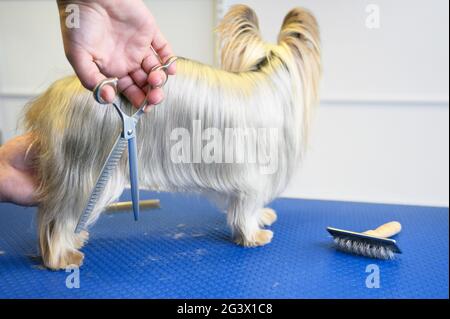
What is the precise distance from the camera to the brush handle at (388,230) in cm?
111

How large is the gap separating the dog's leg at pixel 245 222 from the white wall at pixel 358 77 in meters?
0.59

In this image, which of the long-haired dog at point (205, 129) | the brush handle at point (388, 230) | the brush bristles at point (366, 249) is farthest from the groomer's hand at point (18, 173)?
the brush handle at point (388, 230)

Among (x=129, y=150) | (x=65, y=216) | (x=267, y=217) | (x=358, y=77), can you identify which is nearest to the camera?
(x=129, y=150)

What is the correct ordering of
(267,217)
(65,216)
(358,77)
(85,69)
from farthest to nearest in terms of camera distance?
(358,77) < (267,217) < (65,216) < (85,69)

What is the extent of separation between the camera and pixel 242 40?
1.09 meters

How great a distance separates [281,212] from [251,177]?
0.37m

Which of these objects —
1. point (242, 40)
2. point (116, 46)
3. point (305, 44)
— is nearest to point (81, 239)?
point (116, 46)

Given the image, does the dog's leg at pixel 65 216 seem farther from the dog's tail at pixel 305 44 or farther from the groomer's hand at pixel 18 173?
the dog's tail at pixel 305 44

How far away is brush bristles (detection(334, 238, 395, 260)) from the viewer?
3.18 ft

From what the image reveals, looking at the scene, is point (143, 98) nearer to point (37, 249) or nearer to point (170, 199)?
point (37, 249)

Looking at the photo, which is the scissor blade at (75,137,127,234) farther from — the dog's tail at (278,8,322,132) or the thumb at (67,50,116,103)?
the dog's tail at (278,8,322,132)

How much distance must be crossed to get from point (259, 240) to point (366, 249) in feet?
0.82

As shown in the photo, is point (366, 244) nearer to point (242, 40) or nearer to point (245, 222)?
point (245, 222)

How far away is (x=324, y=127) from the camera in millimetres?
1560
